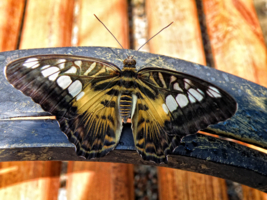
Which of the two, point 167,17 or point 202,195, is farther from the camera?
point 167,17

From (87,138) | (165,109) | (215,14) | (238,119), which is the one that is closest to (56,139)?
(87,138)

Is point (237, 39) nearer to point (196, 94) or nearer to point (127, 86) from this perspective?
point (196, 94)

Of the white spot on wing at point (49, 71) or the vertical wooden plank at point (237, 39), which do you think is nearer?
the white spot on wing at point (49, 71)

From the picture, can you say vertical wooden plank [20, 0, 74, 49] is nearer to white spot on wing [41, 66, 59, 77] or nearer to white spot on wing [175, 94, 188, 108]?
white spot on wing [41, 66, 59, 77]

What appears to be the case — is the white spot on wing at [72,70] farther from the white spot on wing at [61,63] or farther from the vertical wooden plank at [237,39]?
the vertical wooden plank at [237,39]

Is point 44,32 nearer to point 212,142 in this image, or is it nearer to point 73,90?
point 73,90

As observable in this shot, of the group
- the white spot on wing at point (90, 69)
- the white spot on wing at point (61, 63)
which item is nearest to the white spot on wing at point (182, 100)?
the white spot on wing at point (90, 69)
